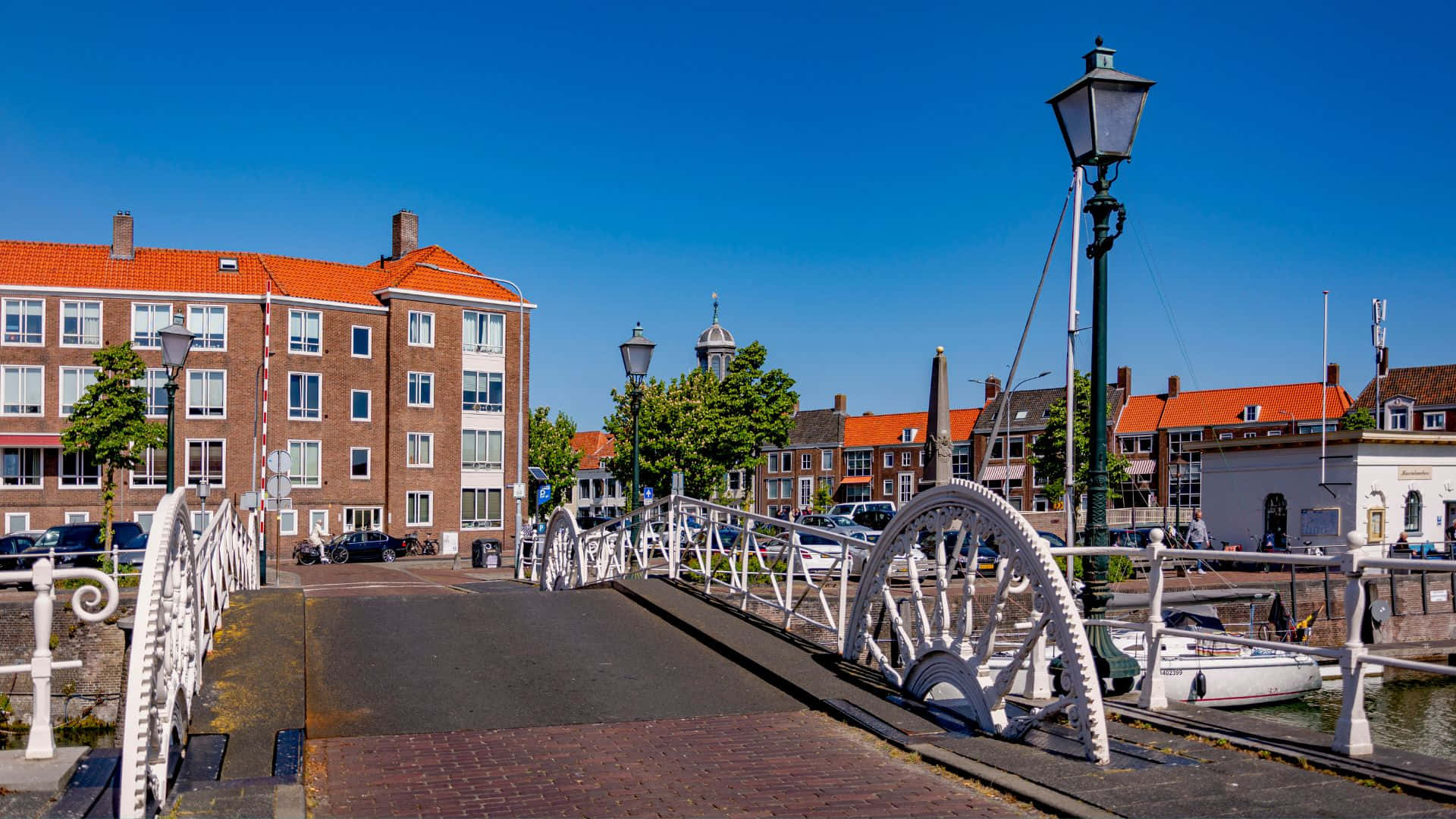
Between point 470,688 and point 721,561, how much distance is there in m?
12.6

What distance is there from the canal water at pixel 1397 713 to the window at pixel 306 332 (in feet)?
132

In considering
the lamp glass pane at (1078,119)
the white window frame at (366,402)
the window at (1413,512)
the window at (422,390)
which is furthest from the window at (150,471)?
the window at (1413,512)

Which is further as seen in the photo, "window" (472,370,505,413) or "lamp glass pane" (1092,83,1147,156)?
"window" (472,370,505,413)

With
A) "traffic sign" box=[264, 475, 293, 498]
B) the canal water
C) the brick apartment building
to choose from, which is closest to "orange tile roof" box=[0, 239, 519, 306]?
the brick apartment building

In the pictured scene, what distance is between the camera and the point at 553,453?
78.8 meters

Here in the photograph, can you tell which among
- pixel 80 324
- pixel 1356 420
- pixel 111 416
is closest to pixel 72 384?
pixel 80 324

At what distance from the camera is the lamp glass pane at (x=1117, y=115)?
8.37 m

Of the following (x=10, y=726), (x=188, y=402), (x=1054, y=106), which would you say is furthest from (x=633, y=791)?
(x=188, y=402)

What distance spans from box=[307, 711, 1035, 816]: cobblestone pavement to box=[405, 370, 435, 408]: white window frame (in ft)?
147

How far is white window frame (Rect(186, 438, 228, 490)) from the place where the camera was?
46719 mm

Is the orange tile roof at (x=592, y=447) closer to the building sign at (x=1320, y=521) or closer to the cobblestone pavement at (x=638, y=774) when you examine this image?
the building sign at (x=1320, y=521)

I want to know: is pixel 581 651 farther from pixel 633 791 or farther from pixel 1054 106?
pixel 1054 106

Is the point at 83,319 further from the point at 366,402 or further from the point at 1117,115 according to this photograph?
→ the point at 1117,115

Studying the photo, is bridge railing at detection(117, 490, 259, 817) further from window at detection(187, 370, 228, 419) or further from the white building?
window at detection(187, 370, 228, 419)
